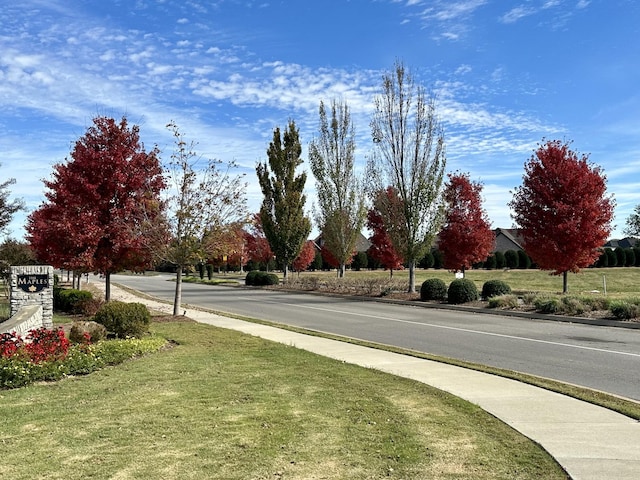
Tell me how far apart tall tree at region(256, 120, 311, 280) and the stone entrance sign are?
940 inches

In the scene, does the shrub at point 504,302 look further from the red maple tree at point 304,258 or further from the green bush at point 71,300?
the red maple tree at point 304,258

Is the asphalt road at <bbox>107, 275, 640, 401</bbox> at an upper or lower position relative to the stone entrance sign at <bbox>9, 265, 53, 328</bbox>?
lower

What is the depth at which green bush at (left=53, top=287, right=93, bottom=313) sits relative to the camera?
1882 cm

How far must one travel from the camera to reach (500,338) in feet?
45.9

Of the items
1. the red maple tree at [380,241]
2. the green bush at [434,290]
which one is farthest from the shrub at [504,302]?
the red maple tree at [380,241]

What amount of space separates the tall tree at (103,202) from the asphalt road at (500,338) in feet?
17.5

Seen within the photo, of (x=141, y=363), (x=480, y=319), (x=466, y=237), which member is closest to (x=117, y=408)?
(x=141, y=363)

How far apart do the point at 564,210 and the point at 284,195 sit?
1885 centimetres

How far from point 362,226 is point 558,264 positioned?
1458 cm

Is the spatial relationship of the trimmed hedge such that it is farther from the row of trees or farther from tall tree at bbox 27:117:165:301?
tall tree at bbox 27:117:165:301

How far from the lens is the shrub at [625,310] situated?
1709 cm

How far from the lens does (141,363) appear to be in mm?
9648

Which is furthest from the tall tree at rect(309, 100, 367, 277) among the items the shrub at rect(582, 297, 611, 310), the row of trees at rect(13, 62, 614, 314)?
the shrub at rect(582, 297, 611, 310)

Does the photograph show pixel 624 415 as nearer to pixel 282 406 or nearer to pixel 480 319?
pixel 282 406
